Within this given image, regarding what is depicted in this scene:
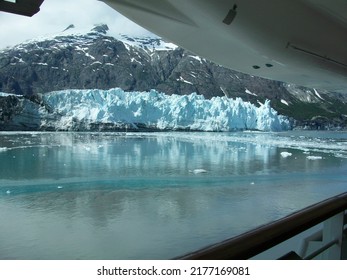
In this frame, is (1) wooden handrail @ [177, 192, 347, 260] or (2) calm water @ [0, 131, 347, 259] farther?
(2) calm water @ [0, 131, 347, 259]

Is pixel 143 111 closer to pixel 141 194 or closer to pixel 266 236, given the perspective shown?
pixel 141 194

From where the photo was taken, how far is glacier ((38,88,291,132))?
51.8 ft

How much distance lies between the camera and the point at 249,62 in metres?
1.42

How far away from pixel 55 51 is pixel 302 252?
82.7 ft

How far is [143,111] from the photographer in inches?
636

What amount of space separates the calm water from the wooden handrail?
269 cm

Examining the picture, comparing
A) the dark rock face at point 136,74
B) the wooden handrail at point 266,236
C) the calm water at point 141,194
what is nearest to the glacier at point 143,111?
the calm water at point 141,194

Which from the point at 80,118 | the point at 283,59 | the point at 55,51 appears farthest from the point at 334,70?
the point at 55,51

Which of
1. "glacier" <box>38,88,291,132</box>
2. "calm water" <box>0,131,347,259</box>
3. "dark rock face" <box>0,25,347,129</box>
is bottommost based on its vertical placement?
"calm water" <box>0,131,347,259</box>

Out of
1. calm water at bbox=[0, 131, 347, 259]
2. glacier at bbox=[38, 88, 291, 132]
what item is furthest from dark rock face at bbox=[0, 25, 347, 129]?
calm water at bbox=[0, 131, 347, 259]

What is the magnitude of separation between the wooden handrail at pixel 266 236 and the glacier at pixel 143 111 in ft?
49.8

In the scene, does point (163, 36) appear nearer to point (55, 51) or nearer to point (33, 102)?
point (33, 102)

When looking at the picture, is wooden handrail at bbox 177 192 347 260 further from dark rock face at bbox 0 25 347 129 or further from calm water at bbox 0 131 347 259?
dark rock face at bbox 0 25 347 129

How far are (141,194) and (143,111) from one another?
9.15 metres
